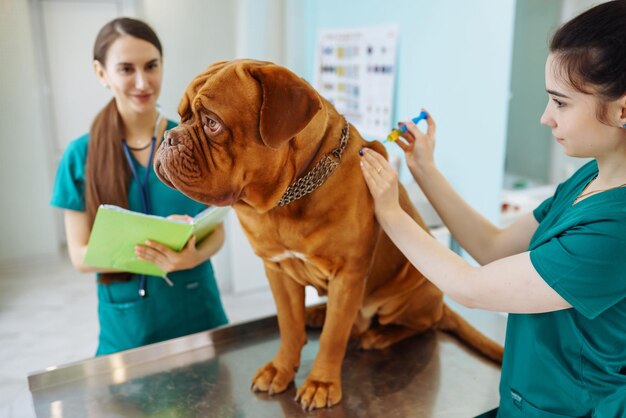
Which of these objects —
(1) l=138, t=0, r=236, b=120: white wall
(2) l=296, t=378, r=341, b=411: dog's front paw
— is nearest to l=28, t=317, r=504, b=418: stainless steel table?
(2) l=296, t=378, r=341, b=411: dog's front paw

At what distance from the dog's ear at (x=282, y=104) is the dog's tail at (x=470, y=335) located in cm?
74

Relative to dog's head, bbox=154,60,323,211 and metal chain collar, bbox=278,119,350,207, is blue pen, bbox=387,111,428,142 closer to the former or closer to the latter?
metal chain collar, bbox=278,119,350,207

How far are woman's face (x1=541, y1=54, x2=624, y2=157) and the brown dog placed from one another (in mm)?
352

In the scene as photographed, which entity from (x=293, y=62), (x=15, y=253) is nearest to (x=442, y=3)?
(x=293, y=62)

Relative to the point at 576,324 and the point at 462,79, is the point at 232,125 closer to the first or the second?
the point at 576,324

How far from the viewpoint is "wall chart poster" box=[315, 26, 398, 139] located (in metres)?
3.03

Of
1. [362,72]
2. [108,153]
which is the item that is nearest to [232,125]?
[108,153]

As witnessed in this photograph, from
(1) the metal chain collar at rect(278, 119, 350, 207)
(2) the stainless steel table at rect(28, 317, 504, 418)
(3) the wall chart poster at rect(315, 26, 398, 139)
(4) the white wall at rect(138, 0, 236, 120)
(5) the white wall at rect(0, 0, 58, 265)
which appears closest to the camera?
(1) the metal chain collar at rect(278, 119, 350, 207)

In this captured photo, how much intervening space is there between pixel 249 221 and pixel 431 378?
53cm

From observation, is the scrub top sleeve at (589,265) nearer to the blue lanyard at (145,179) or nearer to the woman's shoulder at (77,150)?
the blue lanyard at (145,179)

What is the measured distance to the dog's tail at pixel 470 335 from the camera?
127cm

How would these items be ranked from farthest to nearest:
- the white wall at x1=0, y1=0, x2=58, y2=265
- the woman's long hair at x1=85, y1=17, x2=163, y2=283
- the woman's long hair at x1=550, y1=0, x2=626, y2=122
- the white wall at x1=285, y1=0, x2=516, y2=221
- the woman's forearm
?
the white wall at x1=0, y1=0, x2=58, y2=265 → the white wall at x1=285, y1=0, x2=516, y2=221 → the woman's long hair at x1=85, y1=17, x2=163, y2=283 → the woman's forearm → the woman's long hair at x1=550, y1=0, x2=626, y2=122

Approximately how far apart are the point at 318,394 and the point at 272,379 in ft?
0.38

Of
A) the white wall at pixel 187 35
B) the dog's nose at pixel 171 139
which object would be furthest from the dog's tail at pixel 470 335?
the white wall at pixel 187 35
